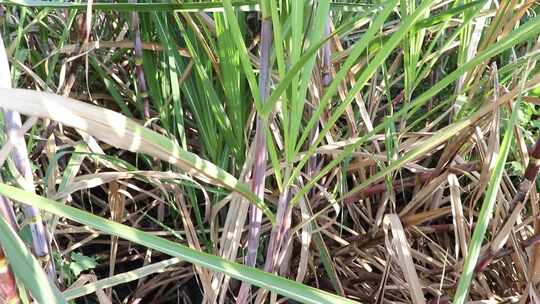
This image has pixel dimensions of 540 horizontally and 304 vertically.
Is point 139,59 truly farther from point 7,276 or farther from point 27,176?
point 7,276

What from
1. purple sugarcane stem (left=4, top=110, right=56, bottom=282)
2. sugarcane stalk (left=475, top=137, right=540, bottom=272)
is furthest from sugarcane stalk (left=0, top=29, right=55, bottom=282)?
sugarcane stalk (left=475, top=137, right=540, bottom=272)

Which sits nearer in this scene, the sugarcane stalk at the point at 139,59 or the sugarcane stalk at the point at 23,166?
the sugarcane stalk at the point at 23,166

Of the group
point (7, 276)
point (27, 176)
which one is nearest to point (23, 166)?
point (27, 176)

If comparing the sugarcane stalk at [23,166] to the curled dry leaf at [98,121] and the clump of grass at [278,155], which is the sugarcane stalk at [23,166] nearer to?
the clump of grass at [278,155]

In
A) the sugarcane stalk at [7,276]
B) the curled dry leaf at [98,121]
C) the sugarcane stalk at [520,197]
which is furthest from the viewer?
the sugarcane stalk at [520,197]

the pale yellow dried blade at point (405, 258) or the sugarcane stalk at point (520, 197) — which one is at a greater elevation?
the sugarcane stalk at point (520, 197)

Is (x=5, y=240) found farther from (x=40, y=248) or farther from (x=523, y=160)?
(x=523, y=160)

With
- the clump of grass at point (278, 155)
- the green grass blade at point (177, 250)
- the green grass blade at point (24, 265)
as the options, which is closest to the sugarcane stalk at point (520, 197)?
the clump of grass at point (278, 155)

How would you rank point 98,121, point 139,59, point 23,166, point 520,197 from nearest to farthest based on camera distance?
point 98,121, point 23,166, point 520,197, point 139,59

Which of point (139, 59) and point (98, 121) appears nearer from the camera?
point (98, 121)

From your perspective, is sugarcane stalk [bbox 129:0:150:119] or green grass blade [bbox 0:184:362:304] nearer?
green grass blade [bbox 0:184:362:304]

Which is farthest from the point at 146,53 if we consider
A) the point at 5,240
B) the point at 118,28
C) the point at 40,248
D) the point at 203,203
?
the point at 5,240

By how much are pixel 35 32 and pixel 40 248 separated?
1.65 feet

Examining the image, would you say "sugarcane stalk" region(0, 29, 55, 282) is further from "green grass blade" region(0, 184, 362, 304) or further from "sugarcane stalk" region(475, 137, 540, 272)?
"sugarcane stalk" region(475, 137, 540, 272)
